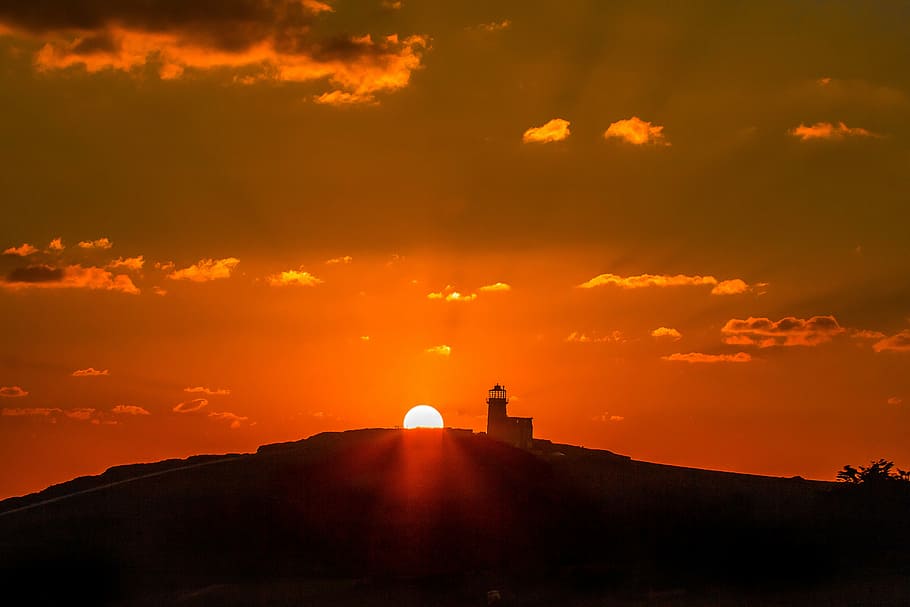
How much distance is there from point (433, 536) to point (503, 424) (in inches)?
1409

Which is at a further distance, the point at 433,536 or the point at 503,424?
the point at 503,424

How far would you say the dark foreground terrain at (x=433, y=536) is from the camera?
6462 cm

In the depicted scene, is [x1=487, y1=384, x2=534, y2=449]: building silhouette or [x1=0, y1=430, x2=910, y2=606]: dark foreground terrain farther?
[x1=487, y1=384, x2=534, y2=449]: building silhouette

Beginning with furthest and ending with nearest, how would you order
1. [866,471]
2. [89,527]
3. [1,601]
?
1. [866,471]
2. [89,527]
3. [1,601]

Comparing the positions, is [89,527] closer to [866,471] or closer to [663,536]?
[663,536]

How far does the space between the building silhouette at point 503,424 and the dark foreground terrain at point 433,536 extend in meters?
19.8

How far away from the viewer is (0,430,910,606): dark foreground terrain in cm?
6462

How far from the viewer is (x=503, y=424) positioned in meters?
107

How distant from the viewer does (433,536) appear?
71.4 metres

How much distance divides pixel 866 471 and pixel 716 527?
53.4 ft

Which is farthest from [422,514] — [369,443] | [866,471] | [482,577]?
[866,471]

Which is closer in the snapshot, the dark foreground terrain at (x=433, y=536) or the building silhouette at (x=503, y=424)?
the dark foreground terrain at (x=433, y=536)

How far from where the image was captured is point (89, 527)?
71.7m

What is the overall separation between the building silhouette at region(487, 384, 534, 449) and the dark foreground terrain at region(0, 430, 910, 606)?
1983 cm
